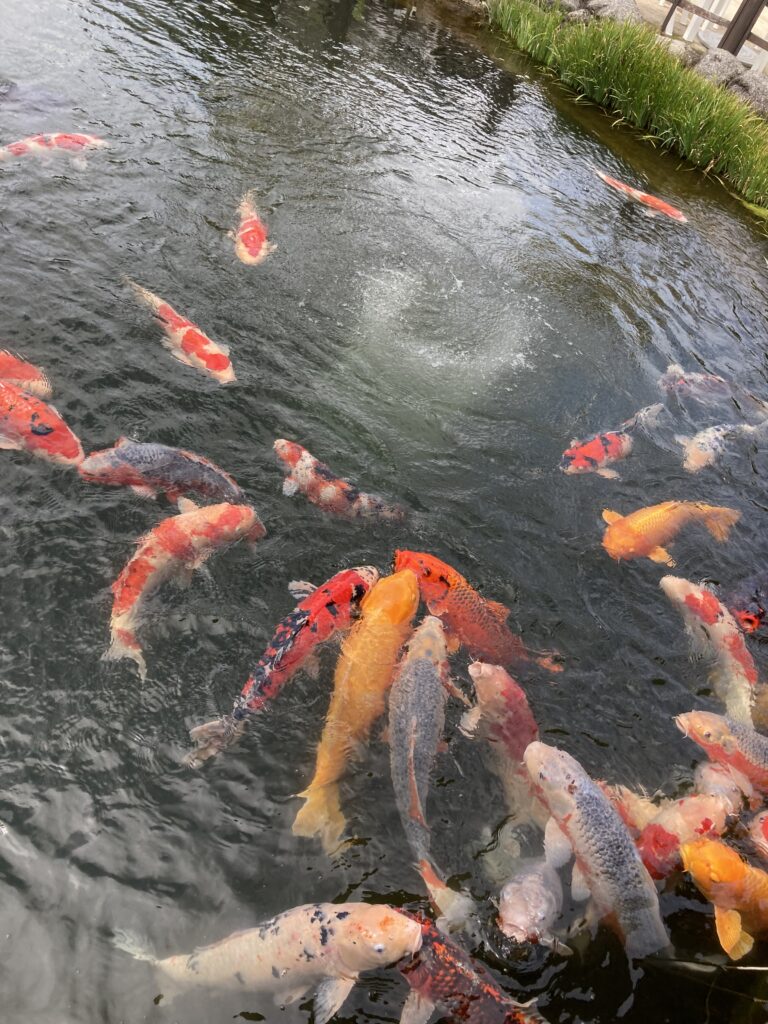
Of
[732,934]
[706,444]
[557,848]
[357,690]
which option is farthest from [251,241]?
[732,934]

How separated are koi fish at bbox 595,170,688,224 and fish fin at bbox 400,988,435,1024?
1177 cm

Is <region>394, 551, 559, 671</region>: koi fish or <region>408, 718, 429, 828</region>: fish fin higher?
<region>394, 551, 559, 671</region>: koi fish

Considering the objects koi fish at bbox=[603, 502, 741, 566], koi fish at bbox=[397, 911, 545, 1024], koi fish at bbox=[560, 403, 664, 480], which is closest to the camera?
koi fish at bbox=[397, 911, 545, 1024]

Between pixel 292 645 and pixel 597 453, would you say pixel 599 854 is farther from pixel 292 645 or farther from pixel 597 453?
pixel 597 453

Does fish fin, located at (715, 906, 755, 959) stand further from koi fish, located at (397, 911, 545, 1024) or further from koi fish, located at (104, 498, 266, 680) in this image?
koi fish, located at (104, 498, 266, 680)

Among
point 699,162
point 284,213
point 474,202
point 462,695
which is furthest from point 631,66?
point 462,695

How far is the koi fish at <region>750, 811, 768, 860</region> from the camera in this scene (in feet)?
13.6

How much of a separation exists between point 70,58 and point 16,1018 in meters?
11.4

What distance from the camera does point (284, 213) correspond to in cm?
824

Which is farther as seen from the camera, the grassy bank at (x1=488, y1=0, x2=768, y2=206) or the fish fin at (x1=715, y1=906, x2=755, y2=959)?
the grassy bank at (x1=488, y1=0, x2=768, y2=206)

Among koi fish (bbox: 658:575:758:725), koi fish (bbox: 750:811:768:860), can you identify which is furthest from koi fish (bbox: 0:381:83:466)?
koi fish (bbox: 750:811:768:860)

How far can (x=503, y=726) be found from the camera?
4273mm

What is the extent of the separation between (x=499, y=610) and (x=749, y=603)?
2208 mm

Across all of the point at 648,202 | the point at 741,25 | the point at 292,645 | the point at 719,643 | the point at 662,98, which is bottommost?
the point at 292,645
